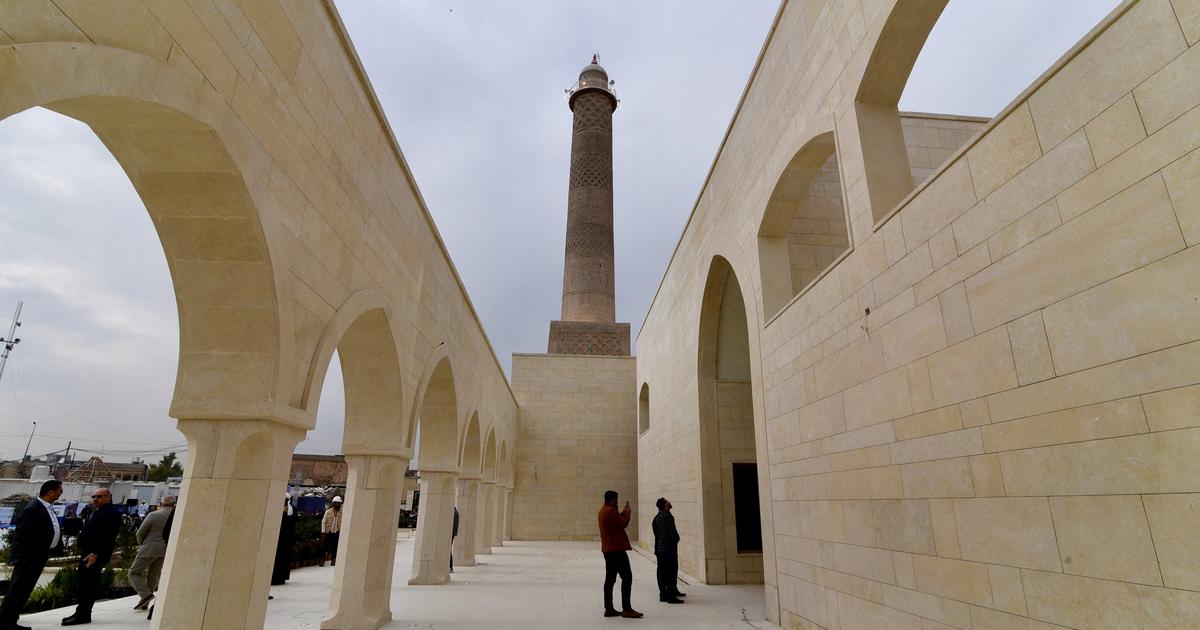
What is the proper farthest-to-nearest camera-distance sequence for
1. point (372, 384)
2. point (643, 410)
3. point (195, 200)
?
point (643, 410)
point (372, 384)
point (195, 200)

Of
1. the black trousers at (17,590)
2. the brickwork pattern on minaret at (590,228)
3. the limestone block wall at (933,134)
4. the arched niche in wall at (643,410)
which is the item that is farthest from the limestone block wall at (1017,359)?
the brickwork pattern on minaret at (590,228)

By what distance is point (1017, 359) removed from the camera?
2.97 metres

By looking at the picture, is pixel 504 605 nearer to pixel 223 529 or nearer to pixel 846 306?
pixel 223 529

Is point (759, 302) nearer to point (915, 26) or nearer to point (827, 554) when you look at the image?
point (827, 554)

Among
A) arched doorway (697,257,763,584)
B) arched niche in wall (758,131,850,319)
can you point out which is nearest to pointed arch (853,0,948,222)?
arched niche in wall (758,131,850,319)

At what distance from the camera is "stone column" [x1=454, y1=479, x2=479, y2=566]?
10.9 m

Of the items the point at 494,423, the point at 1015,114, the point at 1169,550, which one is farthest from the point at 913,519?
the point at 494,423

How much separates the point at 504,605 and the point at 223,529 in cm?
440

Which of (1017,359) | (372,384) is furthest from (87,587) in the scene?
(1017,359)

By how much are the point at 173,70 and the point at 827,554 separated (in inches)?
219

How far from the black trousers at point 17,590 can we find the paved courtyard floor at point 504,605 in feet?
2.32

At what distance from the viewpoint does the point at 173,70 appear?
8.21 feet

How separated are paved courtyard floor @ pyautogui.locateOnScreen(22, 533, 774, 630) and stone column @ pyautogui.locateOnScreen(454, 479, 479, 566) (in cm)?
48

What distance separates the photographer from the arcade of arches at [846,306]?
7.55 ft
